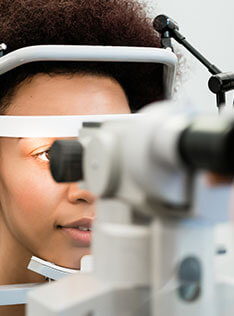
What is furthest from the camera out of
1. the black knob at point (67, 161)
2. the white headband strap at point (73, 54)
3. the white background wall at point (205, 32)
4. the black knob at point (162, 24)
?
the white background wall at point (205, 32)

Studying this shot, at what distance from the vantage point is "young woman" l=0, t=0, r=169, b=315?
0.92m

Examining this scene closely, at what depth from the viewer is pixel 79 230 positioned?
927mm

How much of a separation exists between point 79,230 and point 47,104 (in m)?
0.24

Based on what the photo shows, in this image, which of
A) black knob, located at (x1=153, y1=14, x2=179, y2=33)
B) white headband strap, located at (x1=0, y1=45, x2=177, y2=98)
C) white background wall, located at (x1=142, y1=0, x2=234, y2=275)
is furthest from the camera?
white background wall, located at (x1=142, y1=0, x2=234, y2=275)

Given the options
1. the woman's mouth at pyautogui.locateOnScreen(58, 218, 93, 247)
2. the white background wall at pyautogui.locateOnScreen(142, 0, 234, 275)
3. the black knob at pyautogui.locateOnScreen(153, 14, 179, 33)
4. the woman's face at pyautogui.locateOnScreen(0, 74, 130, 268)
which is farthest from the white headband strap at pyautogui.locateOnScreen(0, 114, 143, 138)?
the white background wall at pyautogui.locateOnScreen(142, 0, 234, 275)

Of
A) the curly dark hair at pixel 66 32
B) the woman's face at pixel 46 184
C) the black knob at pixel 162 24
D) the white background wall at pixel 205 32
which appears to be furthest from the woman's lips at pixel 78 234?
the white background wall at pixel 205 32

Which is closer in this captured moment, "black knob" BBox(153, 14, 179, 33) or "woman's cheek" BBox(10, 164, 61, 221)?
"woman's cheek" BBox(10, 164, 61, 221)

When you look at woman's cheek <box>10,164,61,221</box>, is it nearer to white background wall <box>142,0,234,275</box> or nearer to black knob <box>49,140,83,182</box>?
black knob <box>49,140,83,182</box>

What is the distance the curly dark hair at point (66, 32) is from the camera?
3.21ft

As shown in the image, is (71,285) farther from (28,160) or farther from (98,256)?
(28,160)

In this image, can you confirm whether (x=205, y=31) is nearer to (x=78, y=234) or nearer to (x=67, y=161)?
(x=78, y=234)

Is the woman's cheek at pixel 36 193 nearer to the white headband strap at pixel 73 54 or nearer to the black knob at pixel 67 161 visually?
the white headband strap at pixel 73 54

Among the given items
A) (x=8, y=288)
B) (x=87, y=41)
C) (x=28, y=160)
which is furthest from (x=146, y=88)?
(x=8, y=288)

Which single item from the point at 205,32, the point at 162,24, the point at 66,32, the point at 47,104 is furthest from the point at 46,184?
the point at 205,32
